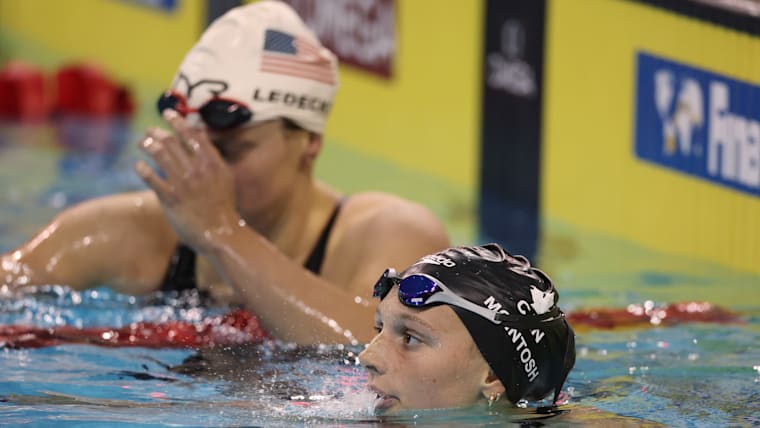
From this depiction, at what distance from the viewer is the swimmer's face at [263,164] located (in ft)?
13.8

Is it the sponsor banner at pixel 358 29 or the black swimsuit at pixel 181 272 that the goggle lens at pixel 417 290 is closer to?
the black swimsuit at pixel 181 272

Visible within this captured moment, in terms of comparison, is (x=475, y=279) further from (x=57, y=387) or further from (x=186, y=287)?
(x=186, y=287)

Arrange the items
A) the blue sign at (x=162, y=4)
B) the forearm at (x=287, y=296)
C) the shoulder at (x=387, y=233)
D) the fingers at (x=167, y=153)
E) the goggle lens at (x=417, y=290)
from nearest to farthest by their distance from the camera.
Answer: the goggle lens at (x=417, y=290)
the forearm at (x=287, y=296)
the fingers at (x=167, y=153)
the shoulder at (x=387, y=233)
the blue sign at (x=162, y=4)

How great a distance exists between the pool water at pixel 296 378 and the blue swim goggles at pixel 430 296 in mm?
228

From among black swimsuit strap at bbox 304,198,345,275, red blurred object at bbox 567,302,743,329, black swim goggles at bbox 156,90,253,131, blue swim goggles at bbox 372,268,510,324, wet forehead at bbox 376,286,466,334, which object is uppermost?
black swim goggles at bbox 156,90,253,131

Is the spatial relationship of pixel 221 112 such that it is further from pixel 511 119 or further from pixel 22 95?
pixel 22 95

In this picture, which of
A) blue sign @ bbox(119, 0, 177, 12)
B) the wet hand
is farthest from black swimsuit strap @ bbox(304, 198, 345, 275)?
blue sign @ bbox(119, 0, 177, 12)

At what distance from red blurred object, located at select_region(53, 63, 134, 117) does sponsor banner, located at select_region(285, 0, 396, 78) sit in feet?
6.84

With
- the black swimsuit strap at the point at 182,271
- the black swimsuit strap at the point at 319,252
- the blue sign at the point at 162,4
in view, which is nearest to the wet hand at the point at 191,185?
the black swimsuit strap at the point at 319,252

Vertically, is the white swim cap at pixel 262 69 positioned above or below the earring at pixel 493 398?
above

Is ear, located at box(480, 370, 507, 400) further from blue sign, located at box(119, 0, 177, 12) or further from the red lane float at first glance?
blue sign, located at box(119, 0, 177, 12)

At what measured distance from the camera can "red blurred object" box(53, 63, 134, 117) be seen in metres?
10.4

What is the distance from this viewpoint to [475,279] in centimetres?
307

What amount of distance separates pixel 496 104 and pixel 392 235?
339 cm
